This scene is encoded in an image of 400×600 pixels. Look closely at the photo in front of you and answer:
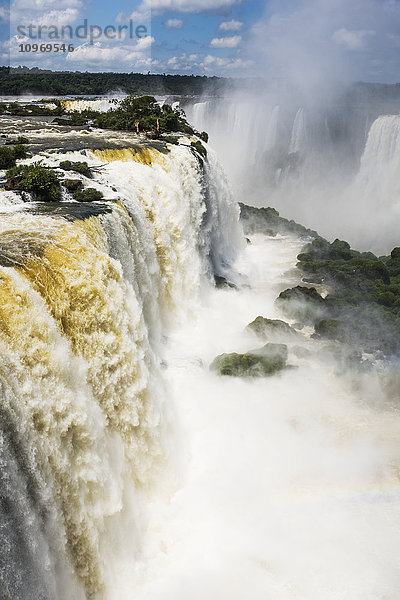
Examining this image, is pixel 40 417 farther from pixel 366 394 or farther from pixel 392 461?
pixel 366 394

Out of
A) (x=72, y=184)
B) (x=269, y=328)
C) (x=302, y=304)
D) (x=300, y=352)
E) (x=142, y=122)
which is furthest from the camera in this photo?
(x=142, y=122)

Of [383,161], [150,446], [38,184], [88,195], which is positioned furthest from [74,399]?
[383,161]

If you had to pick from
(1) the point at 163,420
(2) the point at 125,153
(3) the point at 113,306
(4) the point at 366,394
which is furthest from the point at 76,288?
(2) the point at 125,153

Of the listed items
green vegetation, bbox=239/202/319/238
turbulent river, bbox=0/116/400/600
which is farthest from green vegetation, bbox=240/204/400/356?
green vegetation, bbox=239/202/319/238

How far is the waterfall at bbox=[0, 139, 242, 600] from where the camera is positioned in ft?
23.1

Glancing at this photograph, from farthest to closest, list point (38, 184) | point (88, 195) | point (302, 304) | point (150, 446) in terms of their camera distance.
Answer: point (302, 304), point (88, 195), point (38, 184), point (150, 446)

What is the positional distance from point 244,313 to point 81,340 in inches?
501

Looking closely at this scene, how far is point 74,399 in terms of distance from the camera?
845 cm

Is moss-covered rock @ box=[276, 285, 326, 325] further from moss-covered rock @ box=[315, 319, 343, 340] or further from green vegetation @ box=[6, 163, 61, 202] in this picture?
green vegetation @ box=[6, 163, 61, 202]

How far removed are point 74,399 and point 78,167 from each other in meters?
11.2

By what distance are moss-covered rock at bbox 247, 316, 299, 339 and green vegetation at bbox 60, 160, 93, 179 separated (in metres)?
8.73

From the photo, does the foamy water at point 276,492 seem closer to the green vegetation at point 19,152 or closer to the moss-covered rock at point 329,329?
the moss-covered rock at point 329,329

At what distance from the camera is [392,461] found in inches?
497

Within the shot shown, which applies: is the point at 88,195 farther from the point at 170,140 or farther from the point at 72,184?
the point at 170,140
